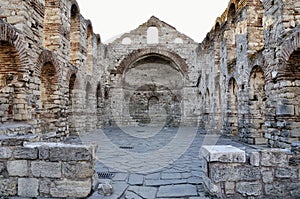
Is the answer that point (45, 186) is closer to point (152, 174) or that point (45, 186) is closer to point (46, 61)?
point (152, 174)

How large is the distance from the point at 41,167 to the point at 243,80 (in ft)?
23.2

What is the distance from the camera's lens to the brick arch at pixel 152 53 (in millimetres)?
16469

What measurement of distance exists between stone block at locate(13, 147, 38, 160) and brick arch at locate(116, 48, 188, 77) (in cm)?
1347

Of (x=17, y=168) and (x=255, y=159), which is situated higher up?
(x=255, y=159)

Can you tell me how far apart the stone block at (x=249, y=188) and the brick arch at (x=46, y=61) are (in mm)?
5948

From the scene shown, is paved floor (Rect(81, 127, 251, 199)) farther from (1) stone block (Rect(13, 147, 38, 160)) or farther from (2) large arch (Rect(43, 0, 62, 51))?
(2) large arch (Rect(43, 0, 62, 51))

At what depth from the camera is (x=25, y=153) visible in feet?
10.5

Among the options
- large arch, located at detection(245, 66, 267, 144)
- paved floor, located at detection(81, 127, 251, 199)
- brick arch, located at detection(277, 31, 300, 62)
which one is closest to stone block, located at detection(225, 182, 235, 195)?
paved floor, located at detection(81, 127, 251, 199)

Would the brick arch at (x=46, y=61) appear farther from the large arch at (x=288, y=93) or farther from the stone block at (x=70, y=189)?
the large arch at (x=288, y=93)

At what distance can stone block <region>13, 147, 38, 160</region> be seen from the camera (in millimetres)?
3174

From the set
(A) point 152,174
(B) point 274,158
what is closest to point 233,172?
(B) point 274,158

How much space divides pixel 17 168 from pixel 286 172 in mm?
3602

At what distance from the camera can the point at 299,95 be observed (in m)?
5.64

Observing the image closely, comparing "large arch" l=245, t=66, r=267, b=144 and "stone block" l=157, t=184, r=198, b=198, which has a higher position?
"large arch" l=245, t=66, r=267, b=144
